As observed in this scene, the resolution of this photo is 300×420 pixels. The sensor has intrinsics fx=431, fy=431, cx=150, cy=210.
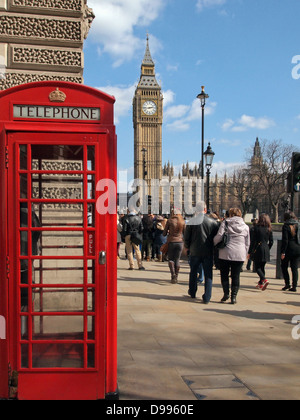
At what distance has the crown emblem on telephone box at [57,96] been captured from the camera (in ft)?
11.6

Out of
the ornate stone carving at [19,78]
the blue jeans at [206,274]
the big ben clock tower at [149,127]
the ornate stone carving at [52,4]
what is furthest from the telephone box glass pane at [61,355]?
the big ben clock tower at [149,127]

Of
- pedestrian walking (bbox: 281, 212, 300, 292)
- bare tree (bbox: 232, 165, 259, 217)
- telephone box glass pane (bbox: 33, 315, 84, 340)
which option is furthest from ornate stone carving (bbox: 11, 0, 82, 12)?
bare tree (bbox: 232, 165, 259, 217)

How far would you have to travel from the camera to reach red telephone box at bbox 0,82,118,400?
347 centimetres

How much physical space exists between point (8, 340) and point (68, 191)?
52.1 inches

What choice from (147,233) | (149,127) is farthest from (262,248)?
(149,127)

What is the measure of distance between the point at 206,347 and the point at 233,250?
306 cm

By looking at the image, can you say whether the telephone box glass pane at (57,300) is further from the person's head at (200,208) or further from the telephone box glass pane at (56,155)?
the person's head at (200,208)

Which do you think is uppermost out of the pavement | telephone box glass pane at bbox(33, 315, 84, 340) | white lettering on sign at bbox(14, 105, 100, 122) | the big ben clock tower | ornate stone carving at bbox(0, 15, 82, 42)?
the big ben clock tower

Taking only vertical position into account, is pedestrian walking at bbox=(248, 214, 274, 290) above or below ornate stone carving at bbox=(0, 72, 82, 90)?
below

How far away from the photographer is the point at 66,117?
3.54m

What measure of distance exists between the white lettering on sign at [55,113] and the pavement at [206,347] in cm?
244

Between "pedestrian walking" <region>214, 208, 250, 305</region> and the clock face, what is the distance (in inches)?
4759

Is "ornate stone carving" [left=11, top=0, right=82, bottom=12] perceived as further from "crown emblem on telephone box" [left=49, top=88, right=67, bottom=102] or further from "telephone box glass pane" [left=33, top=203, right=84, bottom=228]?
"telephone box glass pane" [left=33, top=203, right=84, bottom=228]
